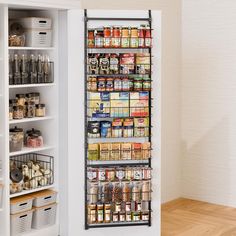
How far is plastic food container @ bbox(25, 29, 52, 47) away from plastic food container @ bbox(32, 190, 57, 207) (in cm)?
114

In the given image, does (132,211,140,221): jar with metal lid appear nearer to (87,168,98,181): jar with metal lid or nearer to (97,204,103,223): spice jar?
(97,204,103,223): spice jar

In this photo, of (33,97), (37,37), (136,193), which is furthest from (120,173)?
(37,37)

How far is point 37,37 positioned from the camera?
13.8 feet

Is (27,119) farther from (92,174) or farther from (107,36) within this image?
(107,36)

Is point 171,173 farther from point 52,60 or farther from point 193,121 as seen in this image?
point 52,60

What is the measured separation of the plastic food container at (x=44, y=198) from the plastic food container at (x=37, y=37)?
1141 mm

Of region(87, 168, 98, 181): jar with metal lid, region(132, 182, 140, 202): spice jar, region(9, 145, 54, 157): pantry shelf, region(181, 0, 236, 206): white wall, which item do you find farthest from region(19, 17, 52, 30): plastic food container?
region(181, 0, 236, 206): white wall

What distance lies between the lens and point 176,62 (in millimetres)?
5605

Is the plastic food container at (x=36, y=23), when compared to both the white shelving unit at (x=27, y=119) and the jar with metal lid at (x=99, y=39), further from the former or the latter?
the jar with metal lid at (x=99, y=39)

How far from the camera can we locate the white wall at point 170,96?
5.44 m

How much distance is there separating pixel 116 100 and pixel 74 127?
1.23 ft

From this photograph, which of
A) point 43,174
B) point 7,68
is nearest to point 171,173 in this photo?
point 43,174

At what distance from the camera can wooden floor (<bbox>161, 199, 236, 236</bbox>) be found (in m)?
4.73

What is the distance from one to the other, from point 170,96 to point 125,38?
62.0 inches
